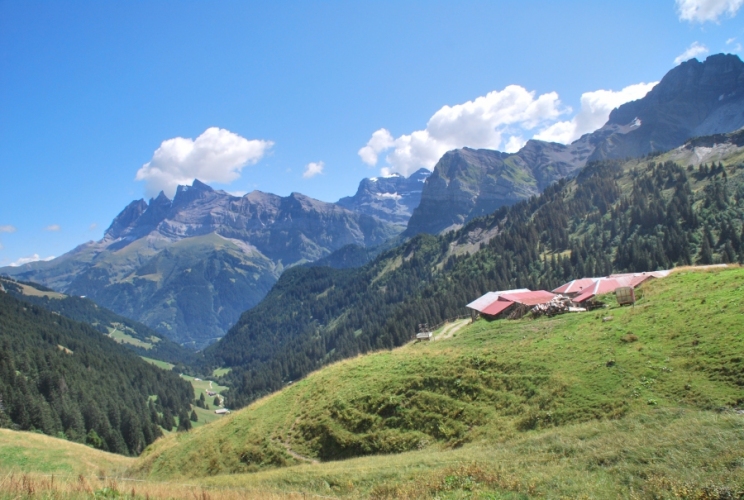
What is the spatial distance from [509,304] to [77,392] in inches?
5721

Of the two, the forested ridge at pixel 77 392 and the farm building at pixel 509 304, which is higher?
the farm building at pixel 509 304

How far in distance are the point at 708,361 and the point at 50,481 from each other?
2832 centimetres

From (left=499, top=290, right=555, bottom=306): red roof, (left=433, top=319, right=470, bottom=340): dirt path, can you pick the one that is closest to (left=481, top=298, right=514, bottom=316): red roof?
(left=499, top=290, right=555, bottom=306): red roof

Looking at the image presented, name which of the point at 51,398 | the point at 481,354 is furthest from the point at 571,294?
the point at 51,398

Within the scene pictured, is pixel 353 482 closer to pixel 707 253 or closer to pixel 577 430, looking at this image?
pixel 577 430

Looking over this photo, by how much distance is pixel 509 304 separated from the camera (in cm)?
5506

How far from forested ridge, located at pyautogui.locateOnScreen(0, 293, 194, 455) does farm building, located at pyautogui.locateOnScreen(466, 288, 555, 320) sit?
361 ft

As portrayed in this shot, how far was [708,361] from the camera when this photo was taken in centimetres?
2072

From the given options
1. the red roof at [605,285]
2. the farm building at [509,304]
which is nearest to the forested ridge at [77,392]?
the farm building at [509,304]

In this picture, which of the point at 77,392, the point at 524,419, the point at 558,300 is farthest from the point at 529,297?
the point at 77,392

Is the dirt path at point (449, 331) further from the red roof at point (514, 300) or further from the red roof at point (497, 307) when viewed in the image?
the red roof at point (514, 300)

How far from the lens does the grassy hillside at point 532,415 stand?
14828 millimetres

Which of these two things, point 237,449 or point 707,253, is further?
point 707,253

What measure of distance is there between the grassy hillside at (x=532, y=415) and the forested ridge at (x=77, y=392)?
96493mm
